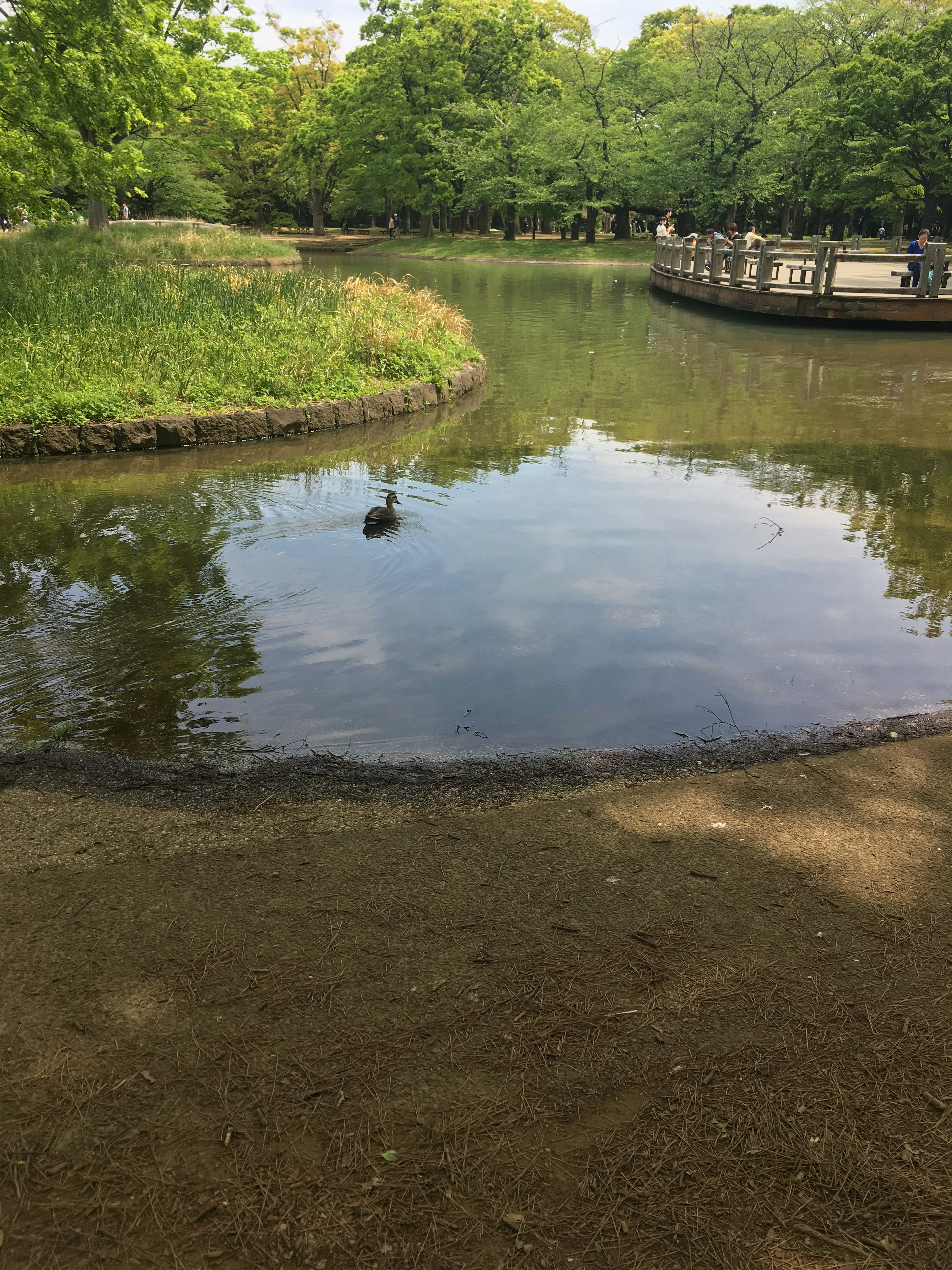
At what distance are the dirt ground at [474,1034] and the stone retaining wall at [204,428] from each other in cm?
724

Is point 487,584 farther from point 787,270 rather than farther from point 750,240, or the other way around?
point 787,270

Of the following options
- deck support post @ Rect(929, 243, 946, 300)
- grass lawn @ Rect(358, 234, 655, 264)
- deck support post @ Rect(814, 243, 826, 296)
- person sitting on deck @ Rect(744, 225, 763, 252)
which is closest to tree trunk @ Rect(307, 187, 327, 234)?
grass lawn @ Rect(358, 234, 655, 264)

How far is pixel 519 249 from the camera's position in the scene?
165 feet

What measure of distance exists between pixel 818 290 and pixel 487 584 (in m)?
18.7

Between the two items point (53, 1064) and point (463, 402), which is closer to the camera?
point (53, 1064)

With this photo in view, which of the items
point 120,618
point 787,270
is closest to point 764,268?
point 787,270

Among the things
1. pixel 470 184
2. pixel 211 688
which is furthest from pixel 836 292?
pixel 470 184

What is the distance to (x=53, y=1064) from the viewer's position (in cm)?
238

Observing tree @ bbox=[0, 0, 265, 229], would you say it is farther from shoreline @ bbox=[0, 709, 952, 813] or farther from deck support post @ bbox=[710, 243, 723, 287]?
deck support post @ bbox=[710, 243, 723, 287]

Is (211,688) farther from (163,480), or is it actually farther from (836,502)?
(836,502)

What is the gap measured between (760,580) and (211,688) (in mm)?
4114

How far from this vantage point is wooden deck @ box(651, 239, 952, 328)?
21.2m

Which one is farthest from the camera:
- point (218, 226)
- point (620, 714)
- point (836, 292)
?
Answer: point (218, 226)

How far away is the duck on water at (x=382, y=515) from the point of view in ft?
25.0
